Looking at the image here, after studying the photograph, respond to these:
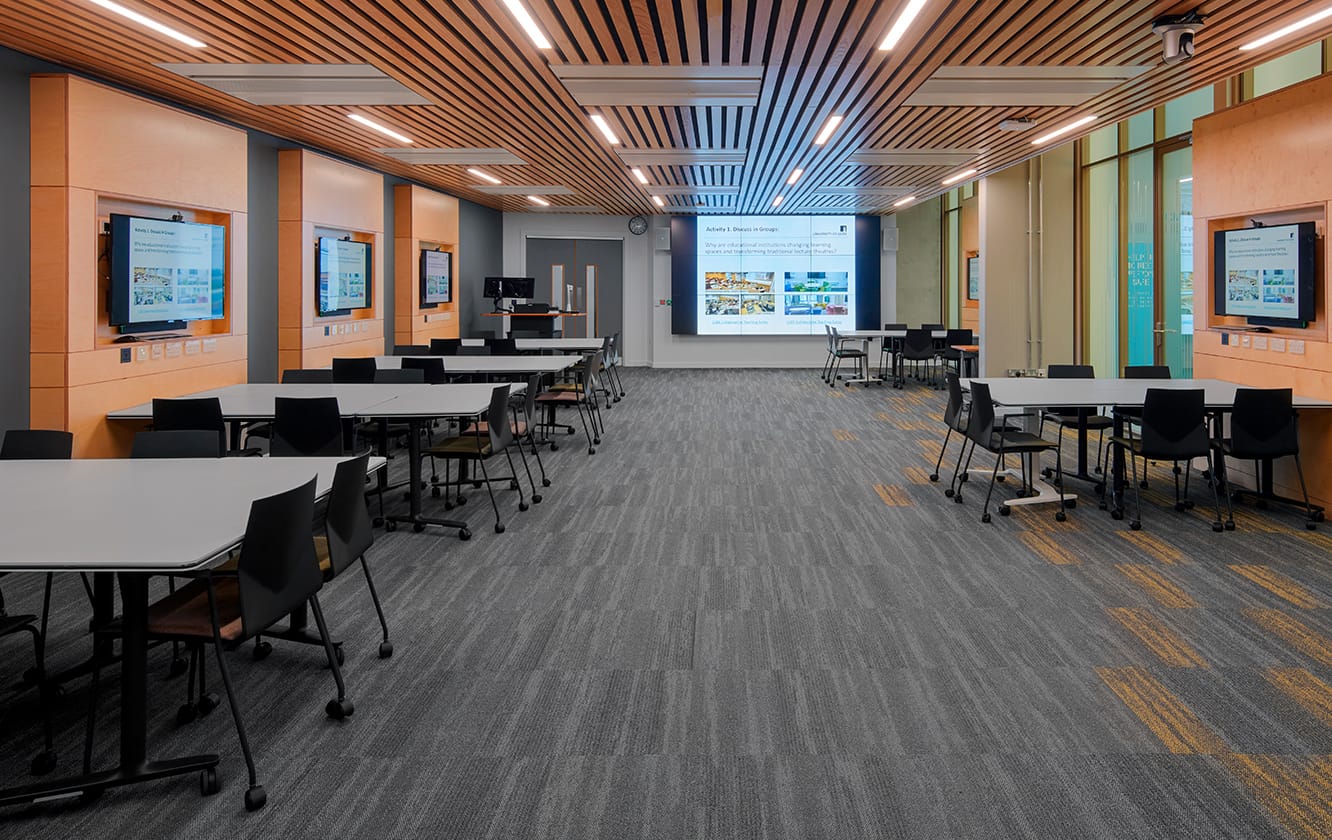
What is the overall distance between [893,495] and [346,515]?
4.48m

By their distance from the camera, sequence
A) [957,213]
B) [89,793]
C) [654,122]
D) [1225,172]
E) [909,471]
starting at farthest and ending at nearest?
[957,213] < [654,122] < [909,471] < [1225,172] < [89,793]

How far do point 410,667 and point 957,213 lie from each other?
15751 mm

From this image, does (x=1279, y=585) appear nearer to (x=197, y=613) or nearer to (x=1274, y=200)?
(x=1274, y=200)

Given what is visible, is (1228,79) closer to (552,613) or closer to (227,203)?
(552,613)

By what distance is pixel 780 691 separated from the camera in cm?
341

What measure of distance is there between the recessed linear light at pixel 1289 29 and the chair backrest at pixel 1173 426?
7.16ft

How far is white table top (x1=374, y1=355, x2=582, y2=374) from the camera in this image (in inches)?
323

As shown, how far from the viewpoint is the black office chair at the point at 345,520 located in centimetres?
331

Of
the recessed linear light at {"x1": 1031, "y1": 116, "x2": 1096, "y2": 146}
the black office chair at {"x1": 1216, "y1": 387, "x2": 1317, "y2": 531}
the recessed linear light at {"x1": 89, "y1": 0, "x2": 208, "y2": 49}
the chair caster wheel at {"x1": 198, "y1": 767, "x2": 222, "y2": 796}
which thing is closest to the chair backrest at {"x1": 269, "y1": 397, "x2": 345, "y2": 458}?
the recessed linear light at {"x1": 89, "y1": 0, "x2": 208, "y2": 49}

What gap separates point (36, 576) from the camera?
4.91m

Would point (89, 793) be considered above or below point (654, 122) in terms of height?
below

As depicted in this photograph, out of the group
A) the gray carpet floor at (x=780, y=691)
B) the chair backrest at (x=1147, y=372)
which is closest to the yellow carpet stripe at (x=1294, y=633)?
the gray carpet floor at (x=780, y=691)

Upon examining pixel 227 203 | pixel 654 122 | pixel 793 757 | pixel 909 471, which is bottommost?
pixel 793 757

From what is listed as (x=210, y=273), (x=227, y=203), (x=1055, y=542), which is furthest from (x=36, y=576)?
(x=1055, y=542)
